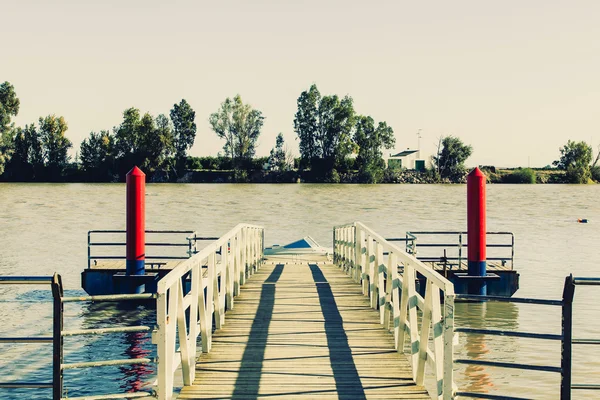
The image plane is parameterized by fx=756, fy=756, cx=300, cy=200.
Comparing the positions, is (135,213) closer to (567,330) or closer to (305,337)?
(305,337)

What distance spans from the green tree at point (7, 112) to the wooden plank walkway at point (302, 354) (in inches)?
3924

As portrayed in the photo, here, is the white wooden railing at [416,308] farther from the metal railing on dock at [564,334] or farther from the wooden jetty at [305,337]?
the metal railing on dock at [564,334]

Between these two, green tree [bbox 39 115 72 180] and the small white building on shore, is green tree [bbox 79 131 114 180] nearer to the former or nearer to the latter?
green tree [bbox 39 115 72 180]

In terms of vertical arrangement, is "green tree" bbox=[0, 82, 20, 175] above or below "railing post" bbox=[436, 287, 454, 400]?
above

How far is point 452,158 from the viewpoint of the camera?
5694 inches

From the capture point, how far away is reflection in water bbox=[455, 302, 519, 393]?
1307 cm

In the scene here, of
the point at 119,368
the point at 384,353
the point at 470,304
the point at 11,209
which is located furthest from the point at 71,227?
the point at 384,353

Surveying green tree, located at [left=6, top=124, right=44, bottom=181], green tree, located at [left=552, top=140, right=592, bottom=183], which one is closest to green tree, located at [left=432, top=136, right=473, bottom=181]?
green tree, located at [left=552, top=140, right=592, bottom=183]

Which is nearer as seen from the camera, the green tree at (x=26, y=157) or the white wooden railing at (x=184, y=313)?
the white wooden railing at (x=184, y=313)

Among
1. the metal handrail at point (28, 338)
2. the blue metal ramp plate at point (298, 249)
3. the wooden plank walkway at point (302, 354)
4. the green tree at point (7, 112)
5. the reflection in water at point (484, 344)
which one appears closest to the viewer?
the metal handrail at point (28, 338)

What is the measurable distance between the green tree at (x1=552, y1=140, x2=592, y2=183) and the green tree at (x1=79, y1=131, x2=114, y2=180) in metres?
87.6

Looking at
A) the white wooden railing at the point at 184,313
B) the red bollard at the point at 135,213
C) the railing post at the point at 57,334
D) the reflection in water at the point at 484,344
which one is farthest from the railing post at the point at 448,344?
the red bollard at the point at 135,213

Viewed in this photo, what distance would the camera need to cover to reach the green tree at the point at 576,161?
147m

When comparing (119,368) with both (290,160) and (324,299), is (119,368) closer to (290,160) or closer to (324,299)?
(324,299)
